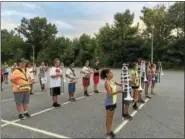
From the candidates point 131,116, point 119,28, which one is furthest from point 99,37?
point 131,116

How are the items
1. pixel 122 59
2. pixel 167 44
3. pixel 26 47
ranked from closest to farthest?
pixel 167 44 → pixel 122 59 → pixel 26 47

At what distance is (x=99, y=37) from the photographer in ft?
200

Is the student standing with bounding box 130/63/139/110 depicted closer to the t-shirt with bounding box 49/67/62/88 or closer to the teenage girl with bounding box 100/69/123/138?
the t-shirt with bounding box 49/67/62/88

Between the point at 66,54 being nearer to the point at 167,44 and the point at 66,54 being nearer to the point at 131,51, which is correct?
the point at 131,51

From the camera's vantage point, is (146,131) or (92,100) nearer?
(146,131)

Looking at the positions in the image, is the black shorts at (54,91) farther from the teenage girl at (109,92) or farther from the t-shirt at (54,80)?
the teenage girl at (109,92)

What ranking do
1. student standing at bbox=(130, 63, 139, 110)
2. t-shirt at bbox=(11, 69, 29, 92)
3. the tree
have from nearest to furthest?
t-shirt at bbox=(11, 69, 29, 92) → student standing at bbox=(130, 63, 139, 110) → the tree

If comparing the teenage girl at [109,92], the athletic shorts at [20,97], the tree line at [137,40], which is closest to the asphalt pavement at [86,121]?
the athletic shorts at [20,97]

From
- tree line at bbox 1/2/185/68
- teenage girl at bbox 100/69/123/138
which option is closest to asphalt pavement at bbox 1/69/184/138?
teenage girl at bbox 100/69/123/138

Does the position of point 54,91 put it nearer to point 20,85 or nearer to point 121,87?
point 20,85

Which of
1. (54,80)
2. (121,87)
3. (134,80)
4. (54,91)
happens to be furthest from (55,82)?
(121,87)

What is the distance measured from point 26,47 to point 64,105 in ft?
297

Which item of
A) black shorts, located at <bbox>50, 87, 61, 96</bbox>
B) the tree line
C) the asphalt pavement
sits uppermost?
the tree line

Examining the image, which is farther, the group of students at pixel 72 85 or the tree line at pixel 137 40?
the tree line at pixel 137 40
